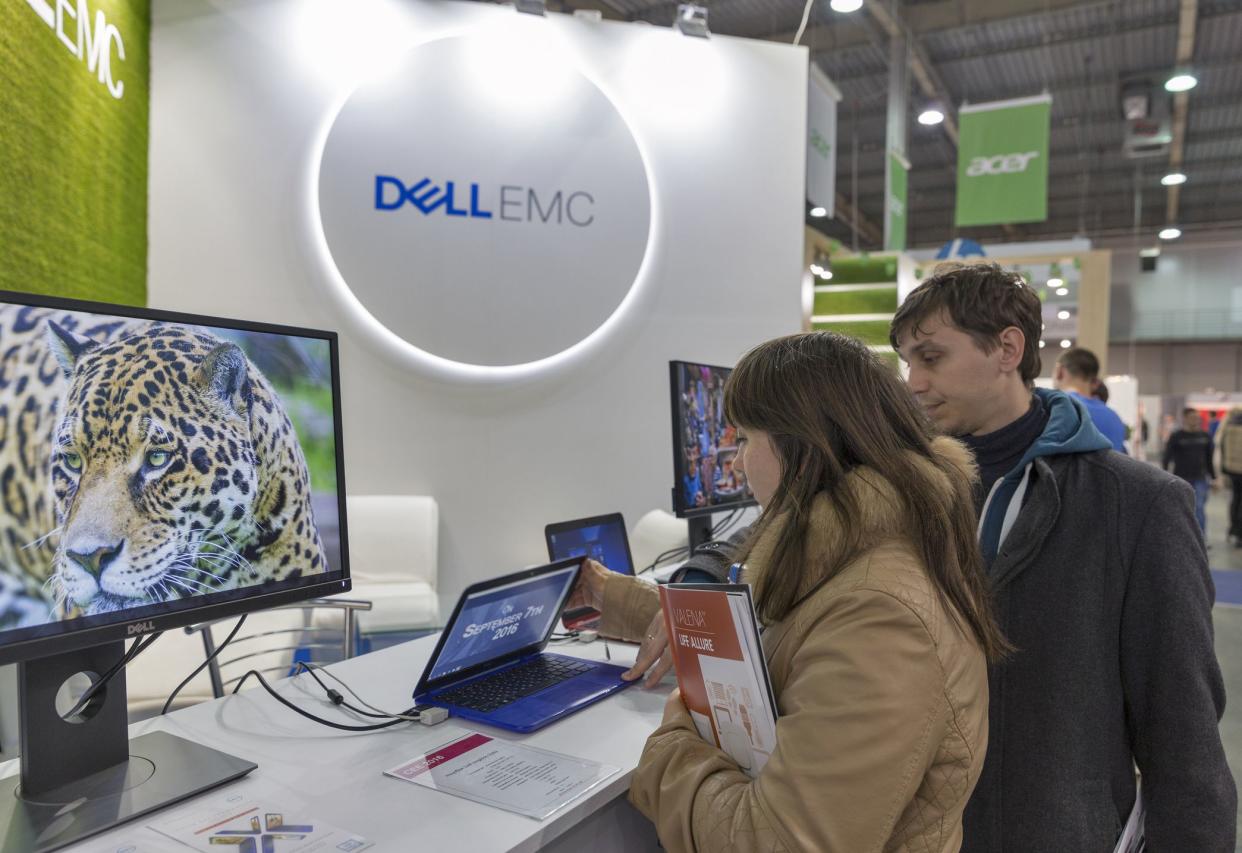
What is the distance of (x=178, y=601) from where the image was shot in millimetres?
1164

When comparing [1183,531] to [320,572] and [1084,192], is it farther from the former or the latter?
[1084,192]

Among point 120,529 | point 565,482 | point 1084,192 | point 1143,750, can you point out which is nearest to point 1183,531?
point 1143,750

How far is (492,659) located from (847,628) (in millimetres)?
878

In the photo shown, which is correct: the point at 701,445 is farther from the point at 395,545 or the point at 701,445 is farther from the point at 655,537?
the point at 395,545

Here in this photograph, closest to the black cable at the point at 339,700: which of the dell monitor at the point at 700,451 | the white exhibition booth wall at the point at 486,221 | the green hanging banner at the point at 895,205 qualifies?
the dell monitor at the point at 700,451

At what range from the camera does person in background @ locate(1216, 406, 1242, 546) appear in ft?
30.7

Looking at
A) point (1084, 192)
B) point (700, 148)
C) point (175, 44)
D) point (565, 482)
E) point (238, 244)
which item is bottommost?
point (565, 482)

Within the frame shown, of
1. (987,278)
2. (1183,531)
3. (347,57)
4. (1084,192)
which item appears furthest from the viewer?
(1084,192)

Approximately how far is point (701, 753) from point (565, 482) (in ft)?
10.7

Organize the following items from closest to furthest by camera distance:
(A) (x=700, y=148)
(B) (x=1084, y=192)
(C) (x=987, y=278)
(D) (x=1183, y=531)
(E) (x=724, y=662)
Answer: (E) (x=724, y=662), (D) (x=1183, y=531), (C) (x=987, y=278), (A) (x=700, y=148), (B) (x=1084, y=192)

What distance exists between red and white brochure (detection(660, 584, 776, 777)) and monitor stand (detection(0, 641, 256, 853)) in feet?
2.10

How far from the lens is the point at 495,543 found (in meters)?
4.28

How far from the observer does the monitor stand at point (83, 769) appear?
104 centimetres

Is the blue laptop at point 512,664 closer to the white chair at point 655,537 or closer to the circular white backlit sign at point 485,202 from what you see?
the white chair at point 655,537
